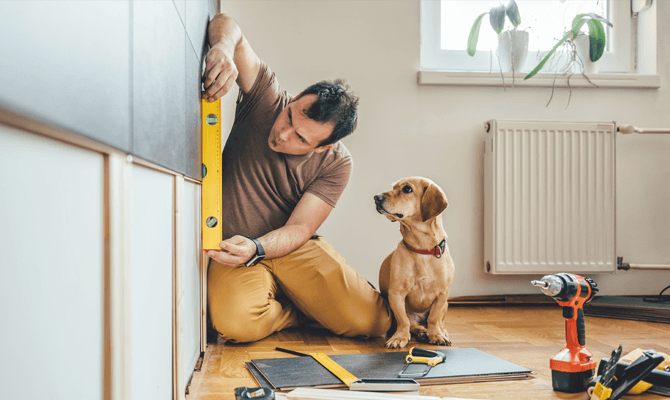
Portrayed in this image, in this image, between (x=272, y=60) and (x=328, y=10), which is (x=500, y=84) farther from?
(x=272, y=60)

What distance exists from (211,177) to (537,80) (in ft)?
5.92

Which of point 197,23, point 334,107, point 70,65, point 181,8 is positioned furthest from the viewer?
point 334,107

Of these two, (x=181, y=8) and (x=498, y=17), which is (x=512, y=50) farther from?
(x=181, y=8)

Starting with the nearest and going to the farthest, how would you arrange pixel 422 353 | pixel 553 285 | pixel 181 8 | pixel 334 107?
pixel 181 8 → pixel 553 285 → pixel 422 353 → pixel 334 107

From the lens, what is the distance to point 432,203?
1599 mm

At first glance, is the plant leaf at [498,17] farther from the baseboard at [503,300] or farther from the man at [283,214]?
the baseboard at [503,300]

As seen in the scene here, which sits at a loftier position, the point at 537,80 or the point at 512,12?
the point at 512,12

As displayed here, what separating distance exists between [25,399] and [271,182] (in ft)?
4.54

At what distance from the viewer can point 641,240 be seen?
2.49 metres

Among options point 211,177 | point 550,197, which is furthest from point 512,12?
point 211,177

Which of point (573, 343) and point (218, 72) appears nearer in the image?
point (573, 343)

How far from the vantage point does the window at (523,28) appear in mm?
2502

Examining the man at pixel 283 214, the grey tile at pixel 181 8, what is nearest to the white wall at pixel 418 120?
the man at pixel 283 214

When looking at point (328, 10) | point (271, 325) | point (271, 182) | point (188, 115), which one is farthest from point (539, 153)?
point (188, 115)
